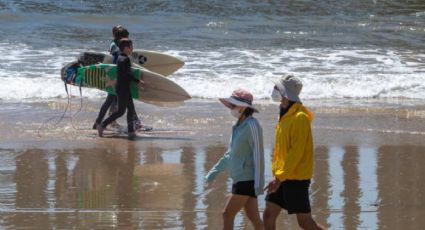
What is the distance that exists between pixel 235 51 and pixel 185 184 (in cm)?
1245

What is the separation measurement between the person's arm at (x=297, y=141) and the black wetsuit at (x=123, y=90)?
5.48 meters

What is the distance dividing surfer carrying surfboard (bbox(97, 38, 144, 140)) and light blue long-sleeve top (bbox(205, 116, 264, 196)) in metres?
5.05

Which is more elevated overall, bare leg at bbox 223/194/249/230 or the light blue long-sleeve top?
the light blue long-sleeve top

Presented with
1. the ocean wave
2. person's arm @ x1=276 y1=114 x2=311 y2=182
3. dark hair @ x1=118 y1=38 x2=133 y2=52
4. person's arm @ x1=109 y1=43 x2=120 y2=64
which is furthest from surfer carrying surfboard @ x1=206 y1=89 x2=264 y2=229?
the ocean wave

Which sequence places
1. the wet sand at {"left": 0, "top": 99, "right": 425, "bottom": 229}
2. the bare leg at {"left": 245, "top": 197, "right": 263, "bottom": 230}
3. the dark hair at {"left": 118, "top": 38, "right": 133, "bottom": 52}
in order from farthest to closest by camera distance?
the dark hair at {"left": 118, "top": 38, "right": 133, "bottom": 52} < the wet sand at {"left": 0, "top": 99, "right": 425, "bottom": 229} < the bare leg at {"left": 245, "top": 197, "right": 263, "bottom": 230}

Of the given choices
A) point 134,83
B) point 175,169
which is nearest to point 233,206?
point 175,169

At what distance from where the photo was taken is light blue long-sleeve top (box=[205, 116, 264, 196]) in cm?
658

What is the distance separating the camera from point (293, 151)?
638 centimetres

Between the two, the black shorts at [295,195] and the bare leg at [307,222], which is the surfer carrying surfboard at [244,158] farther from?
the bare leg at [307,222]

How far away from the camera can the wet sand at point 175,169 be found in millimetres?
7762

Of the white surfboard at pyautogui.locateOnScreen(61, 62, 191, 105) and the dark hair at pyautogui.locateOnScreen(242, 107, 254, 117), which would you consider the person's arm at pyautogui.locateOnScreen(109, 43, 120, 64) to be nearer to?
the white surfboard at pyautogui.locateOnScreen(61, 62, 191, 105)

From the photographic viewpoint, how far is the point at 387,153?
10.6m

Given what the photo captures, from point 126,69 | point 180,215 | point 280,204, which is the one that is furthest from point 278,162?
point 126,69

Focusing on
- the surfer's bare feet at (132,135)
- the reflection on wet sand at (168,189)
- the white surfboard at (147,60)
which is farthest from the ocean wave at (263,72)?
the reflection on wet sand at (168,189)
